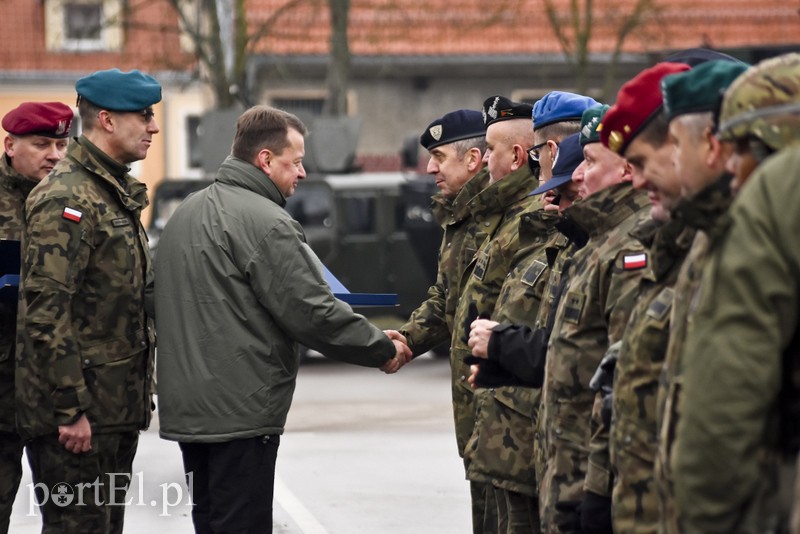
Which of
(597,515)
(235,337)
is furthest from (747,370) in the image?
(235,337)

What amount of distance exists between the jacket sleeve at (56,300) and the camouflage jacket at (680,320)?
2.82 meters

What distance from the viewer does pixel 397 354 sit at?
20.3 feet

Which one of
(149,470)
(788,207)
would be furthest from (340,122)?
(788,207)

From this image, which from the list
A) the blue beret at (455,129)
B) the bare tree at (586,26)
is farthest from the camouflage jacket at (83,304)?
the bare tree at (586,26)

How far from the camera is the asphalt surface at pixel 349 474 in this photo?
8.54 m

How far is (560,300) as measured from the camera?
4.85 m

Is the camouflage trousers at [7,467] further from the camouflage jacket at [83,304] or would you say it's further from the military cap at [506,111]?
the military cap at [506,111]

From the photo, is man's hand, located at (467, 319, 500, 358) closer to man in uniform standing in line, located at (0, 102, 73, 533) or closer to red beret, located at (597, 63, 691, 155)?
red beret, located at (597, 63, 691, 155)

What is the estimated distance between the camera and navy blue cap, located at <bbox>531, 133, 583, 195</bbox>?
17.3 feet

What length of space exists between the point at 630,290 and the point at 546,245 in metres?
1.24

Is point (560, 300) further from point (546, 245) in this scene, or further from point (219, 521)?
point (219, 521)

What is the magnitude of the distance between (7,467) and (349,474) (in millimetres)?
3912

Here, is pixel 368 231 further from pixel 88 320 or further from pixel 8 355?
pixel 88 320

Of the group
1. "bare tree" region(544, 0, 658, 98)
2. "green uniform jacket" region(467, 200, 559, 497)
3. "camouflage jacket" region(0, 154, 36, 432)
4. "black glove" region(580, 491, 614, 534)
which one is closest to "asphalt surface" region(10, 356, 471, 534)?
"camouflage jacket" region(0, 154, 36, 432)
